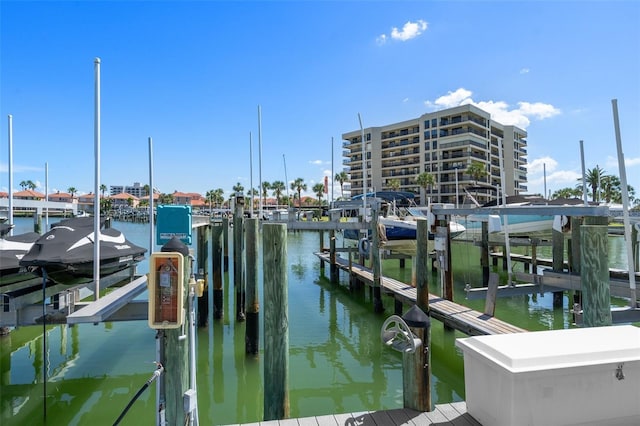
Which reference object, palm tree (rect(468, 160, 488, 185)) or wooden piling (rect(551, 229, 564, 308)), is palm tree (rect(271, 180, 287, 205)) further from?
wooden piling (rect(551, 229, 564, 308))

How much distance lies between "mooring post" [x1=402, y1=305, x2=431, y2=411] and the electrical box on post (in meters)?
2.47

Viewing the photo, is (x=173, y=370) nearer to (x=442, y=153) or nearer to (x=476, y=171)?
(x=476, y=171)

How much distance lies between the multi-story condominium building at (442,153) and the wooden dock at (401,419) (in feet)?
190

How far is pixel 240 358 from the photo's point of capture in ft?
31.0

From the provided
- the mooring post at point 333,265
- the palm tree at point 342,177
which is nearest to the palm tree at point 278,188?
the palm tree at point 342,177

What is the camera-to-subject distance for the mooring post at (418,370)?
4.11 metres

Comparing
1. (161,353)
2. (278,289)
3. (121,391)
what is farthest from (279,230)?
(121,391)

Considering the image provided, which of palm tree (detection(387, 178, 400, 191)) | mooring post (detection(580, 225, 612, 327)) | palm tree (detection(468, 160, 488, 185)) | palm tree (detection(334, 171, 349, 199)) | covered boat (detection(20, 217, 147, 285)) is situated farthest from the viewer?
palm tree (detection(334, 171, 349, 199))

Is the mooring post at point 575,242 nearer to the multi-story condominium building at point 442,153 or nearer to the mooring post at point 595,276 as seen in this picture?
the mooring post at point 595,276

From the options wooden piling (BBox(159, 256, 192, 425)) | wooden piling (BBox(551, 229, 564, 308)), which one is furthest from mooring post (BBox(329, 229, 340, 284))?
wooden piling (BBox(159, 256, 192, 425))

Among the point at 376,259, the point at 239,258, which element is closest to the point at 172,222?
the point at 239,258

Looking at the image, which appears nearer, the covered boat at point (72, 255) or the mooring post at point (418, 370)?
the mooring post at point (418, 370)

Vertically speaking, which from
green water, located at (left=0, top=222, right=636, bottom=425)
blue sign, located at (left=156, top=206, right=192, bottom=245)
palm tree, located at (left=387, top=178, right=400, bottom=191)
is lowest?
green water, located at (left=0, top=222, right=636, bottom=425)

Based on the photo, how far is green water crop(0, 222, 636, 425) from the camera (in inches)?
279
